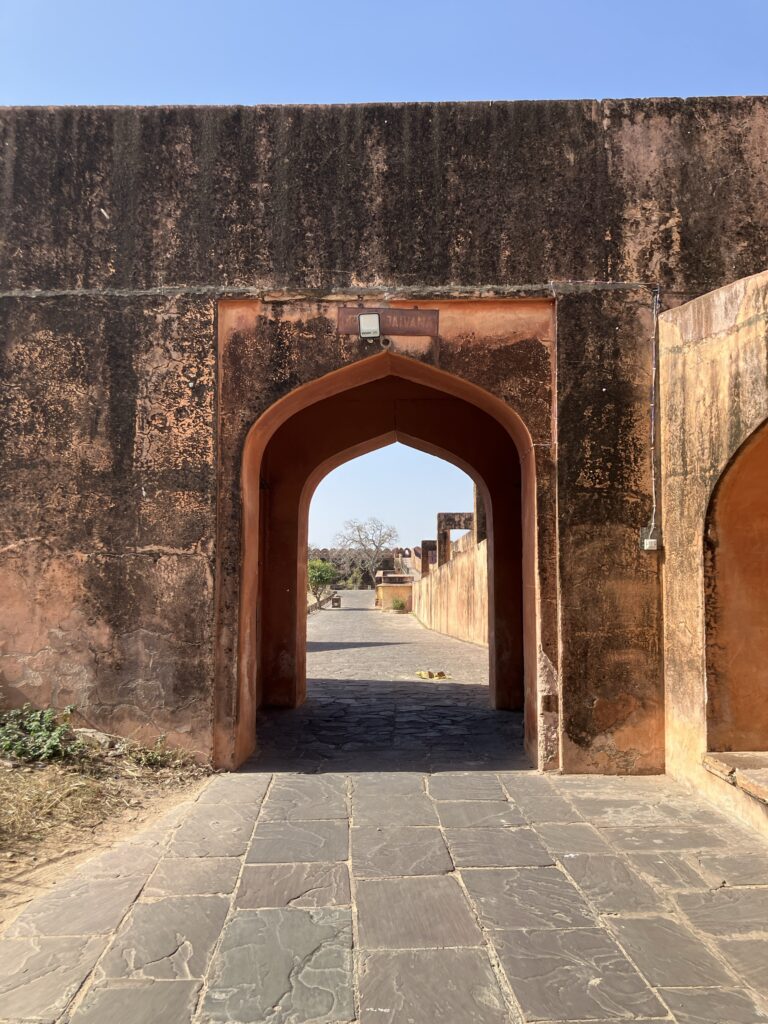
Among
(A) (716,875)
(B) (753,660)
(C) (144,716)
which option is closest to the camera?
(A) (716,875)

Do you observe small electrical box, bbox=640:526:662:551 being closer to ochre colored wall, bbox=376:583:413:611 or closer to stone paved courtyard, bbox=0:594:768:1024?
stone paved courtyard, bbox=0:594:768:1024

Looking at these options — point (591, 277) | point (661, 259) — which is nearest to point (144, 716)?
point (591, 277)

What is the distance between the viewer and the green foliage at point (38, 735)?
195 inches

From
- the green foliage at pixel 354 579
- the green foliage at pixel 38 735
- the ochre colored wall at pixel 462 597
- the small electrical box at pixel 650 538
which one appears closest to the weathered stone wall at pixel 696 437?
the small electrical box at pixel 650 538

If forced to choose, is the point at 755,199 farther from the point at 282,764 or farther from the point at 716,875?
the point at 282,764

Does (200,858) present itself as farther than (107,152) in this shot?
No

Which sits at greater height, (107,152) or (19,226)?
(107,152)

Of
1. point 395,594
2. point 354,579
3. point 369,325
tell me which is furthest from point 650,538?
point 354,579

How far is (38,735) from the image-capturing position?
5074 mm

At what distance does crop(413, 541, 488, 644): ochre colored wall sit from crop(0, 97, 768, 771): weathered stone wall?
724cm

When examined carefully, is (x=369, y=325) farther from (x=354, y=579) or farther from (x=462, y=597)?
(x=354, y=579)

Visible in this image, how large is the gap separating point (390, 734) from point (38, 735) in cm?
293

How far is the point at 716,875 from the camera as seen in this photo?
361 centimetres

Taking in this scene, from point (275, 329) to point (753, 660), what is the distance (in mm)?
3925
